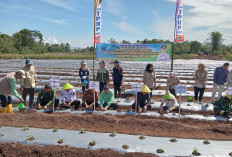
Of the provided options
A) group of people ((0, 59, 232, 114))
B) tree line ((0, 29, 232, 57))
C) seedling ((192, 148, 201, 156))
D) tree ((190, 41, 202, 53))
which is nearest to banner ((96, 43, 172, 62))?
group of people ((0, 59, 232, 114))

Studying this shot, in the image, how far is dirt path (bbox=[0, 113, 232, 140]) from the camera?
3514 millimetres

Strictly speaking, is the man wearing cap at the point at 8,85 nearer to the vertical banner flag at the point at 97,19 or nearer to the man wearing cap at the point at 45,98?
the man wearing cap at the point at 45,98

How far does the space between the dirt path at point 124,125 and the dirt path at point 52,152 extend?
720 millimetres

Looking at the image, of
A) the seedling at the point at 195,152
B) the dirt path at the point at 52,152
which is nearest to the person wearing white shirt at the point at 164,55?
the seedling at the point at 195,152

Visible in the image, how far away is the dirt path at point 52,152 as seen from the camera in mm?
2809

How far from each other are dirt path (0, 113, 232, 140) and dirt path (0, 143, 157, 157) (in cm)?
72

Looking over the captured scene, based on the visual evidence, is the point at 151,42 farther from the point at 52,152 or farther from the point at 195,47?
the point at 52,152

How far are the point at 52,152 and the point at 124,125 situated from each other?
157 cm

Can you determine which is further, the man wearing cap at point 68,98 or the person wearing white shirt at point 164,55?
the person wearing white shirt at point 164,55

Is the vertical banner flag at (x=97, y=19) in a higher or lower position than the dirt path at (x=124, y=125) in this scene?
higher

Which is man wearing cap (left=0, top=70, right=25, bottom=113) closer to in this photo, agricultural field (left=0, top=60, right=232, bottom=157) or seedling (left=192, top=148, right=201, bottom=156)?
agricultural field (left=0, top=60, right=232, bottom=157)

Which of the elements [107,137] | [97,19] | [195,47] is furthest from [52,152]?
[195,47]

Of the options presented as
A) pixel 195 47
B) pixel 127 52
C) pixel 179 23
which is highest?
pixel 195 47

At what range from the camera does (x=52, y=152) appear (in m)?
2.86
